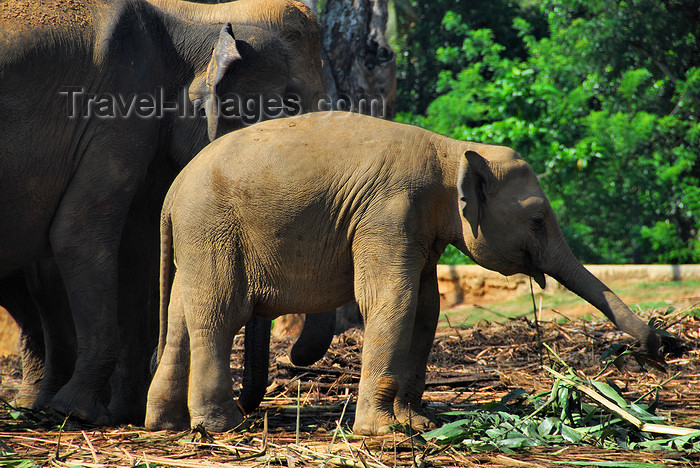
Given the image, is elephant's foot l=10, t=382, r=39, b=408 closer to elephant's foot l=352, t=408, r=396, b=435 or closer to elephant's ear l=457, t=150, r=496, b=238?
elephant's foot l=352, t=408, r=396, b=435

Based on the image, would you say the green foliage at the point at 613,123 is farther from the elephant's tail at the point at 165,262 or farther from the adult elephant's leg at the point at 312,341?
the elephant's tail at the point at 165,262

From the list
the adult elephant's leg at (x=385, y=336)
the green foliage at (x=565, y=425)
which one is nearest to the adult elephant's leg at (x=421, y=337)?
the green foliage at (x=565, y=425)

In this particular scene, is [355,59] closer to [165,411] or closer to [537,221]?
[537,221]

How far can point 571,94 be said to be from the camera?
A: 16.1 m

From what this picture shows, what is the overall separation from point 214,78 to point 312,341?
167 centimetres

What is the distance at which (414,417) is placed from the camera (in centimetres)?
436

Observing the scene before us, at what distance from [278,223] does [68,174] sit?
1.45 meters

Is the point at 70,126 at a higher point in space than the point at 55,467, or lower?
higher

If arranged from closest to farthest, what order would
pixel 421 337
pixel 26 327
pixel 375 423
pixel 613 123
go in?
pixel 375 423 < pixel 421 337 < pixel 26 327 < pixel 613 123

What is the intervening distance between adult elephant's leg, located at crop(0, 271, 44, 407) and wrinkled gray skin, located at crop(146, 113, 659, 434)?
194 cm

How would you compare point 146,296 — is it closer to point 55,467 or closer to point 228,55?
point 228,55

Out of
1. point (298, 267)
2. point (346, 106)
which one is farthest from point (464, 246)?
point (346, 106)

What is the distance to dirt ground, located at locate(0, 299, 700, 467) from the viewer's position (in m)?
3.68

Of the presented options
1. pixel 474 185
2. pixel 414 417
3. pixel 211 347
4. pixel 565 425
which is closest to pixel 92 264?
pixel 211 347
